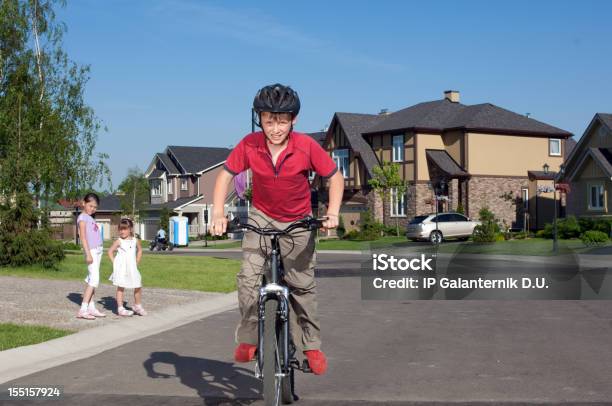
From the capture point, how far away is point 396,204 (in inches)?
2201

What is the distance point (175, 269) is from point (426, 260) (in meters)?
10.4

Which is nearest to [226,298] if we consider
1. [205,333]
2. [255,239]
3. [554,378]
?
[205,333]

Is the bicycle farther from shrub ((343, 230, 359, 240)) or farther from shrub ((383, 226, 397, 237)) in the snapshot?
shrub ((383, 226, 397, 237))

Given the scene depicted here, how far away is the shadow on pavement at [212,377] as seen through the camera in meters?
6.84

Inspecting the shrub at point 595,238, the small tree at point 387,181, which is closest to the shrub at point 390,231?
the small tree at point 387,181

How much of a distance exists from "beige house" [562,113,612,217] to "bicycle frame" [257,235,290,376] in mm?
41693

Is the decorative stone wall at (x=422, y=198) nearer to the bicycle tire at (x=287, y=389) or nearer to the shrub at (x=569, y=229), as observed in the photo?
the shrub at (x=569, y=229)

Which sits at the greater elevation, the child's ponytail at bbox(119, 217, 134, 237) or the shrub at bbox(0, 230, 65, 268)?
the child's ponytail at bbox(119, 217, 134, 237)

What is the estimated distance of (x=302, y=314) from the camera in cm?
616

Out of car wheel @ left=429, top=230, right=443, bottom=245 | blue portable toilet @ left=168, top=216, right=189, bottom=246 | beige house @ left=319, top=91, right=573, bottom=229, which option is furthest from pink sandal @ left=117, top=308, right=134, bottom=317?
blue portable toilet @ left=168, top=216, right=189, bottom=246

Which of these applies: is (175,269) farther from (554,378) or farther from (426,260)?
Result: (554,378)

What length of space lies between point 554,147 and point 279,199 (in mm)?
54844

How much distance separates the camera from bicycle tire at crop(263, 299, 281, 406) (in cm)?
537

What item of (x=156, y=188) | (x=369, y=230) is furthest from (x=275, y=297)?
(x=156, y=188)
